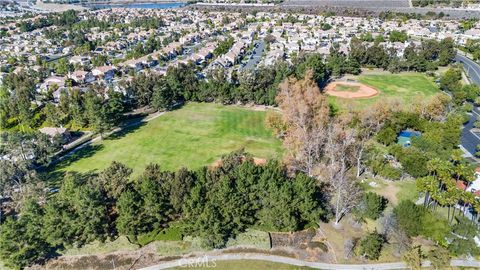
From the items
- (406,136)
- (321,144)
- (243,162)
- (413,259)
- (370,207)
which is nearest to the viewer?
(413,259)

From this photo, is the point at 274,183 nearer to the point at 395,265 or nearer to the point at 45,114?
the point at 395,265

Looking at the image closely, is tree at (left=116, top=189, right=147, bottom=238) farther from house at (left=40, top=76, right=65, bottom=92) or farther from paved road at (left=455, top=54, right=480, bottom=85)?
paved road at (left=455, top=54, right=480, bottom=85)

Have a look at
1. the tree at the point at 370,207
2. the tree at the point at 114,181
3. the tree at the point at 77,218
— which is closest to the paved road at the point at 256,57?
the tree at the point at 370,207

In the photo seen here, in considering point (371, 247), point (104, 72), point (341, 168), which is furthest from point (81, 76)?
point (371, 247)

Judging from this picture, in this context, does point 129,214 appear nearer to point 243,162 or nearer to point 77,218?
point 77,218

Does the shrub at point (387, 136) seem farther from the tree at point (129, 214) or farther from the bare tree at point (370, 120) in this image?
the tree at point (129, 214)

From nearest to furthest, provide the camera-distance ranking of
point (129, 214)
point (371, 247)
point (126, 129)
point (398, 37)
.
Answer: point (371, 247) → point (129, 214) → point (126, 129) → point (398, 37)
